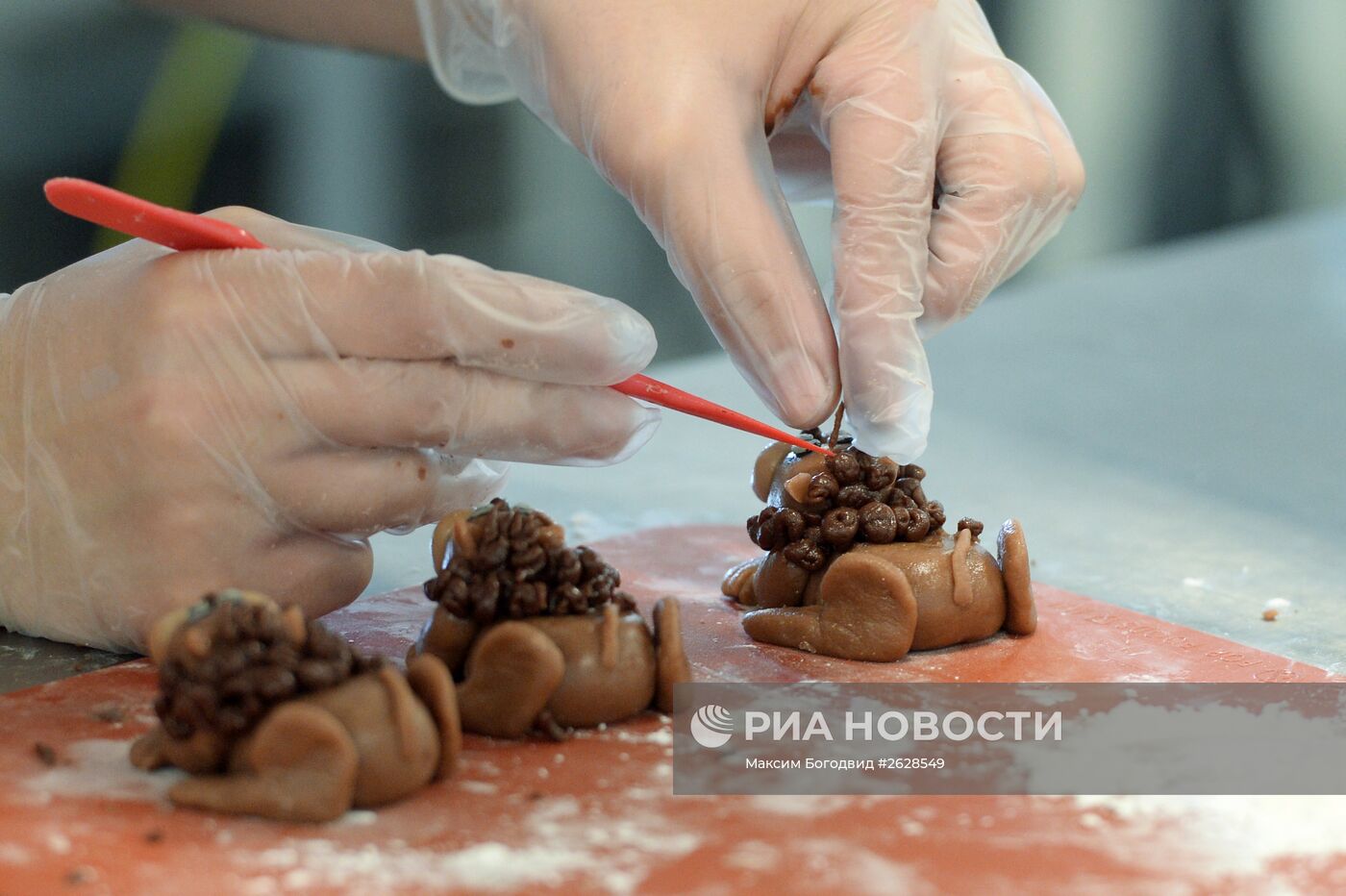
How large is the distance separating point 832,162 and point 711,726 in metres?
1.01

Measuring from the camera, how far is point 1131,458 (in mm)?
3336

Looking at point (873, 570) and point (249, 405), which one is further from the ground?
point (249, 405)

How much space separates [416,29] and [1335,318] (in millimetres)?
3462

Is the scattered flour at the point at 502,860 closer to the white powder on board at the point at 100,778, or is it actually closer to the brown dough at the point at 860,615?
the white powder on board at the point at 100,778

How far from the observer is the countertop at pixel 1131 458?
7.99 ft

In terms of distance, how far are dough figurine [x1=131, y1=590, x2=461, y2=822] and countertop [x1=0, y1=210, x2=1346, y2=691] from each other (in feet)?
1.96

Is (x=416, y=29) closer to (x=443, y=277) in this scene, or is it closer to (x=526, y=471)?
(x=526, y=471)

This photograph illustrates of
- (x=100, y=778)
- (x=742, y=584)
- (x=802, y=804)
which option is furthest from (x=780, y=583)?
(x=100, y=778)

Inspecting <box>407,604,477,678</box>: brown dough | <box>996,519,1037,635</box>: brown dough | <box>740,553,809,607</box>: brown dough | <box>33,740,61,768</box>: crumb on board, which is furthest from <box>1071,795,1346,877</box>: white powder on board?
<box>33,740,61,768</box>: crumb on board

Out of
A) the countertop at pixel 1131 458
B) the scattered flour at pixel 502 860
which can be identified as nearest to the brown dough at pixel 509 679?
the scattered flour at pixel 502 860

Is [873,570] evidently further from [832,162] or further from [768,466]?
[832,162]

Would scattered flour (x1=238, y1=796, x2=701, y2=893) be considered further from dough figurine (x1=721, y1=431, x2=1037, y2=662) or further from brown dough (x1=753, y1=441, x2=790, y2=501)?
brown dough (x1=753, y1=441, x2=790, y2=501)

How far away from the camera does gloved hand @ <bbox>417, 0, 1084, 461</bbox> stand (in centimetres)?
206

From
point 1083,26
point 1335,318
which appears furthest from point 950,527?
point 1083,26
